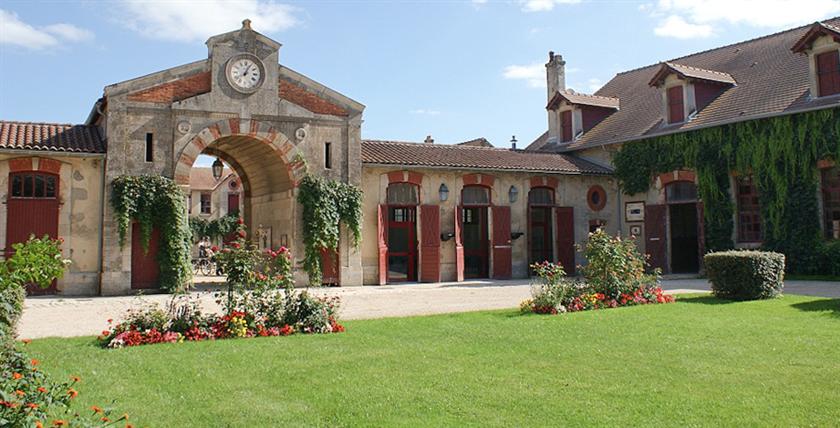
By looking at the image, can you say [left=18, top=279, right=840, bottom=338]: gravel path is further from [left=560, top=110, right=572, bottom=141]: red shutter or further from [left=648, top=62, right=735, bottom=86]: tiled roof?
[left=560, top=110, right=572, bottom=141]: red shutter

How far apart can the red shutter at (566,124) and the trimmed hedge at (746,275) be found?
13516 millimetres

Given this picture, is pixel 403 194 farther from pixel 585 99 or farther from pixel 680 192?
pixel 585 99

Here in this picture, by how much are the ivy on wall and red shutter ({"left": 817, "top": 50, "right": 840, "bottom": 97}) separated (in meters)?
0.69

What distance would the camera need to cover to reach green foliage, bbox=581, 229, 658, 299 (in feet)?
39.0

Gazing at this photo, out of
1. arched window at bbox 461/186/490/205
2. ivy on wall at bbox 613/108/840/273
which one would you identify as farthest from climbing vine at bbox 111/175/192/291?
ivy on wall at bbox 613/108/840/273

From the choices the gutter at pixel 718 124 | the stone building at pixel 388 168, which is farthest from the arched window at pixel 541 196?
the gutter at pixel 718 124

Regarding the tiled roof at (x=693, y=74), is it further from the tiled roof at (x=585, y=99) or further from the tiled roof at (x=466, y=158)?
the tiled roof at (x=585, y=99)

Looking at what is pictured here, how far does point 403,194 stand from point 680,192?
29.8 feet

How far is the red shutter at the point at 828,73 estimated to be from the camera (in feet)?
57.2

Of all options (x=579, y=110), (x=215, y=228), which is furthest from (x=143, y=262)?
(x=215, y=228)

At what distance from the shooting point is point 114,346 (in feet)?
25.9

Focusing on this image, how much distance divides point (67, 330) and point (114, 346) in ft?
7.41

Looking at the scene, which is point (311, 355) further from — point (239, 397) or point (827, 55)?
point (827, 55)

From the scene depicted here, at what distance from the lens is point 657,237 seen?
2139cm
